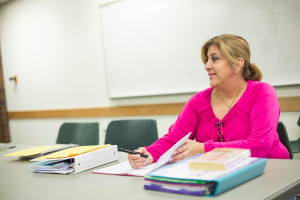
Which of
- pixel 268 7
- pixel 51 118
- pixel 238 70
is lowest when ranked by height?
pixel 51 118

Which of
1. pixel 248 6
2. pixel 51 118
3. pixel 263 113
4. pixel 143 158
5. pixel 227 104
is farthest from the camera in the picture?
pixel 51 118

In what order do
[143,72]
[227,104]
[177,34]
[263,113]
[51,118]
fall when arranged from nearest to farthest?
[263,113] < [227,104] < [177,34] < [143,72] < [51,118]

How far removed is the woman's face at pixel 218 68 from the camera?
2.02 m

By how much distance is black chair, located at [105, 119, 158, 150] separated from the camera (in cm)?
253

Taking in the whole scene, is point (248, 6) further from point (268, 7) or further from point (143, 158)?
point (143, 158)

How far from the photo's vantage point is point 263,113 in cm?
179

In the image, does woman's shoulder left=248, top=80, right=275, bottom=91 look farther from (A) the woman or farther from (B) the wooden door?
(B) the wooden door

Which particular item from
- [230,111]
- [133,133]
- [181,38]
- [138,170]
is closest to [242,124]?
[230,111]

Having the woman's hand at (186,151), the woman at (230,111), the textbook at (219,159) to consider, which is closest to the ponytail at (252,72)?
the woman at (230,111)

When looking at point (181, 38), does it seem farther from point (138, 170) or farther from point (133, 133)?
point (138, 170)

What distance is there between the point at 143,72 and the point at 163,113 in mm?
567

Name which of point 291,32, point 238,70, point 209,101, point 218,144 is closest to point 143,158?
point 218,144

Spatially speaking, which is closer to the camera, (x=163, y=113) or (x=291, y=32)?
(x=291, y=32)

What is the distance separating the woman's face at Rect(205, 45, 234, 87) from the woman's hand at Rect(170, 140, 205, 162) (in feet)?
1.51
